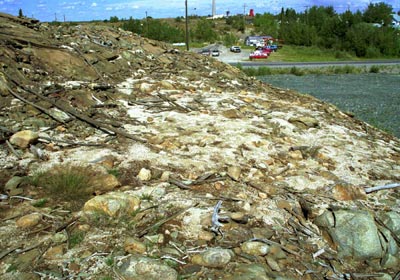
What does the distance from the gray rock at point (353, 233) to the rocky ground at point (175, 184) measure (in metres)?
0.01

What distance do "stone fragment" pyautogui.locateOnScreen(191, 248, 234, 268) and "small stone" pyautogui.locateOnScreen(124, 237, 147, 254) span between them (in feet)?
1.59

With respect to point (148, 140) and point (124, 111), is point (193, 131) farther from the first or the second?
point (124, 111)

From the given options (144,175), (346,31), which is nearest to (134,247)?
(144,175)

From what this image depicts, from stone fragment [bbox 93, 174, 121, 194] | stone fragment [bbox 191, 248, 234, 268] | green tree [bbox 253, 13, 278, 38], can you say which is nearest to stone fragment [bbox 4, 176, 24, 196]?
stone fragment [bbox 93, 174, 121, 194]

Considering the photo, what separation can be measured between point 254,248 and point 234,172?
171 centimetres

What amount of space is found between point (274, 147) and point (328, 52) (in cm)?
5092

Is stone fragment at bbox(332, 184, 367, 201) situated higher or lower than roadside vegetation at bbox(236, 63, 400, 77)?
higher

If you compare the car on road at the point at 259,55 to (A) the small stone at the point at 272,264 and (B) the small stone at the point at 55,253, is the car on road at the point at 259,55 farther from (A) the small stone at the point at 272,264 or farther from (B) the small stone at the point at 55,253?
(B) the small stone at the point at 55,253

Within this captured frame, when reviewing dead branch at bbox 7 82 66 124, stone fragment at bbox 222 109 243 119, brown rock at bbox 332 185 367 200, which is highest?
dead branch at bbox 7 82 66 124

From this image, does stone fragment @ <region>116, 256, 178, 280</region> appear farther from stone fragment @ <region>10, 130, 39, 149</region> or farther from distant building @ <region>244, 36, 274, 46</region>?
distant building @ <region>244, 36, 274, 46</region>

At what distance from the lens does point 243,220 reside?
3766 millimetres

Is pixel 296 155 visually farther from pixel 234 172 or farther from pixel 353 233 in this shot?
pixel 353 233

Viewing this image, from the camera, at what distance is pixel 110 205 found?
3.66m

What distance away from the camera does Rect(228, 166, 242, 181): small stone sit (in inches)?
191
